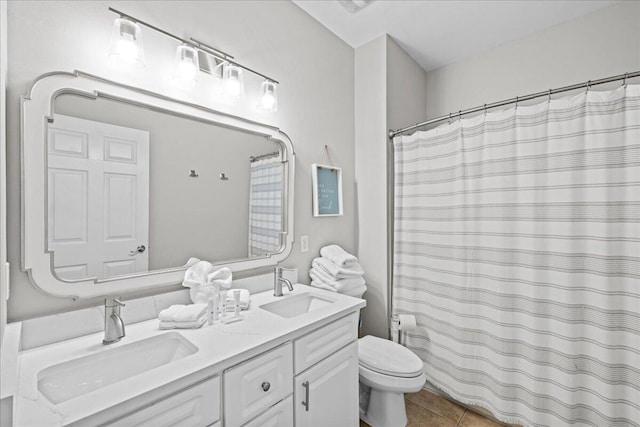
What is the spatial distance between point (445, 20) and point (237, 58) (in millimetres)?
1474

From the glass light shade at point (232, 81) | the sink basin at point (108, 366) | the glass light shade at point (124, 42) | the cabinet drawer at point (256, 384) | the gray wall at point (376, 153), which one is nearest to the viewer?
the sink basin at point (108, 366)

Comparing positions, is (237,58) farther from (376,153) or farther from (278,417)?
(278,417)

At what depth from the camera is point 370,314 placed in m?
2.30

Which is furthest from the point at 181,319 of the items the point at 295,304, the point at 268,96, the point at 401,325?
the point at 401,325

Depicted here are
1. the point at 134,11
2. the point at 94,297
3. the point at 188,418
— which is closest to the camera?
the point at 188,418

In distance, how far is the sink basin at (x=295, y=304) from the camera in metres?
1.56

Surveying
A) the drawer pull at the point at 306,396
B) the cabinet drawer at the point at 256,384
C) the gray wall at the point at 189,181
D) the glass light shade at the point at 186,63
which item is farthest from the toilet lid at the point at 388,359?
the glass light shade at the point at 186,63

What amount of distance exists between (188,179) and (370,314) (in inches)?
64.0

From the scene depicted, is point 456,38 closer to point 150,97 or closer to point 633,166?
point 633,166

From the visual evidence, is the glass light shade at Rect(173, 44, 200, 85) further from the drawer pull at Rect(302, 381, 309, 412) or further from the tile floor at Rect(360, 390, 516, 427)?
the tile floor at Rect(360, 390, 516, 427)

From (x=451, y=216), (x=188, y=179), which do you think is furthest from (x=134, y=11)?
(x=451, y=216)

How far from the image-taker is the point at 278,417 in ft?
3.76

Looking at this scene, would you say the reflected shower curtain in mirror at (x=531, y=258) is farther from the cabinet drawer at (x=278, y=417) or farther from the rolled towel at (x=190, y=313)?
the rolled towel at (x=190, y=313)

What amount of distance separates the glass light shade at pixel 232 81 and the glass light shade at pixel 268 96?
165mm
